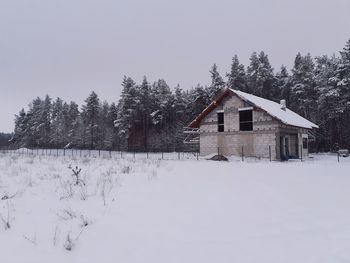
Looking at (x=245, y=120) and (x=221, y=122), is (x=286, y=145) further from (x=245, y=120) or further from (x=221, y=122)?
(x=221, y=122)

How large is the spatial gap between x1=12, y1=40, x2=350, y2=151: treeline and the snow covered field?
38.8 m

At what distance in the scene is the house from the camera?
27609mm

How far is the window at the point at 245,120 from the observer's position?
29.0 metres

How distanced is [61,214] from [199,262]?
298 centimetres

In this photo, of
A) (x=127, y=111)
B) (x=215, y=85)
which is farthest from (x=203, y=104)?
(x=127, y=111)

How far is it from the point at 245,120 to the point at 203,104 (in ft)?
87.5

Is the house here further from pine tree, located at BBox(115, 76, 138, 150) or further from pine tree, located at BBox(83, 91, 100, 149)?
Result: pine tree, located at BBox(83, 91, 100, 149)

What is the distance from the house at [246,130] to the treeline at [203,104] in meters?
15.6

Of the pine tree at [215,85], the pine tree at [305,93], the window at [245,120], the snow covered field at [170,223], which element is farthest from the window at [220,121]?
the pine tree at [215,85]

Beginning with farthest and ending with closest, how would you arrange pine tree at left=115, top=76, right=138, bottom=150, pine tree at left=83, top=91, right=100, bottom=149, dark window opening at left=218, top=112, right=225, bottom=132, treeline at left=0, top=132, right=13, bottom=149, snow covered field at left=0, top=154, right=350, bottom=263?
→ pine tree at left=83, top=91, right=100, bottom=149
treeline at left=0, top=132, right=13, bottom=149
pine tree at left=115, top=76, right=138, bottom=150
dark window opening at left=218, top=112, right=225, bottom=132
snow covered field at left=0, top=154, right=350, bottom=263

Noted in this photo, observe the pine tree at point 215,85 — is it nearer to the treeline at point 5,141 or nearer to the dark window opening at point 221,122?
the dark window opening at point 221,122

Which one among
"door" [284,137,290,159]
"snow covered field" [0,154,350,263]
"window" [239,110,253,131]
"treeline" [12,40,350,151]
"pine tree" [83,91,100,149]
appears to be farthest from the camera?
"pine tree" [83,91,100,149]

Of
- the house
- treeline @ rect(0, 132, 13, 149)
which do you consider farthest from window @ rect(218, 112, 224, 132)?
treeline @ rect(0, 132, 13, 149)

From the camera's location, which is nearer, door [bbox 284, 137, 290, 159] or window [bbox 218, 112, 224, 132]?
door [bbox 284, 137, 290, 159]
